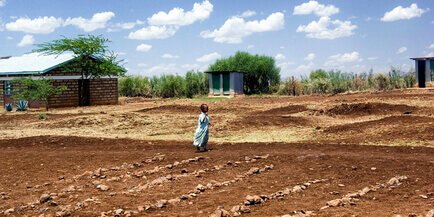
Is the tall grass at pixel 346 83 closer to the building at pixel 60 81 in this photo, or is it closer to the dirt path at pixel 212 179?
the building at pixel 60 81

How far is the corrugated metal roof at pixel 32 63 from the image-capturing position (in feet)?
118

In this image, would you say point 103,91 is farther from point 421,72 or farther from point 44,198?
point 44,198

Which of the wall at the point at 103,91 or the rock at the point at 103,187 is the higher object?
the wall at the point at 103,91

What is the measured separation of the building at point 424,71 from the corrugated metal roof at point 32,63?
24632mm

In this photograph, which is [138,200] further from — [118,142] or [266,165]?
[118,142]

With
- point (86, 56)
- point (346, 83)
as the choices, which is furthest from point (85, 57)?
point (346, 83)

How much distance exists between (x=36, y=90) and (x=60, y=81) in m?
3.22

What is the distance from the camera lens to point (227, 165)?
36.1ft

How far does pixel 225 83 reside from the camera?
46594 mm

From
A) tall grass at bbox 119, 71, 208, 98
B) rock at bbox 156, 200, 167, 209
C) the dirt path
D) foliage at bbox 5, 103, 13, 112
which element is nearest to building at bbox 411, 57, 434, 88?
tall grass at bbox 119, 71, 208, 98

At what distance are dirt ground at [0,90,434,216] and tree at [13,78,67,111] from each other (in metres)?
14.6

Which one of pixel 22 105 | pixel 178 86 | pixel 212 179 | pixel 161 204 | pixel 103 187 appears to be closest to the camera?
pixel 161 204

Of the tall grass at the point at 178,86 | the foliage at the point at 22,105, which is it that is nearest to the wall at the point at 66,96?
the foliage at the point at 22,105

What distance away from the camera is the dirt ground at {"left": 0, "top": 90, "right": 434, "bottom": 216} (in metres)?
7.71
